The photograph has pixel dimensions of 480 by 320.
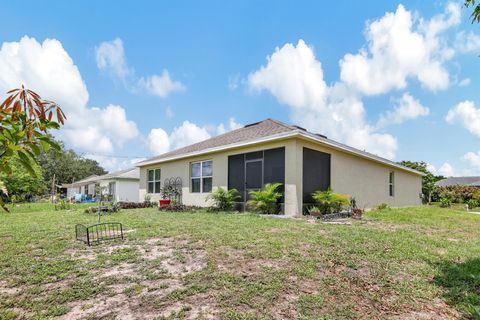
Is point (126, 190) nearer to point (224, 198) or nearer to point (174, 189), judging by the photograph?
point (174, 189)

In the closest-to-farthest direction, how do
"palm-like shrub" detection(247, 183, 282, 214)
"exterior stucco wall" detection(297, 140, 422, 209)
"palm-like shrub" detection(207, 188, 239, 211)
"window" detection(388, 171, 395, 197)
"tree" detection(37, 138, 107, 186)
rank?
"palm-like shrub" detection(247, 183, 282, 214) → "palm-like shrub" detection(207, 188, 239, 211) → "exterior stucco wall" detection(297, 140, 422, 209) → "window" detection(388, 171, 395, 197) → "tree" detection(37, 138, 107, 186)

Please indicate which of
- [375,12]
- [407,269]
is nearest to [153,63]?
[375,12]

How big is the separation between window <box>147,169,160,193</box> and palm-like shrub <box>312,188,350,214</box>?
A: 10937 millimetres

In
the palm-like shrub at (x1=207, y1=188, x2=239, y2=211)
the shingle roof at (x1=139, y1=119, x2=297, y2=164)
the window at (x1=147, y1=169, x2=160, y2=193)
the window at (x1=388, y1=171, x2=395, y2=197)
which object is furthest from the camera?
the window at (x1=147, y1=169, x2=160, y2=193)

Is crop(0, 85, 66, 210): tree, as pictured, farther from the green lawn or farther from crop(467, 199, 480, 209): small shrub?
crop(467, 199, 480, 209): small shrub

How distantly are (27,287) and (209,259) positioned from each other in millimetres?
2398

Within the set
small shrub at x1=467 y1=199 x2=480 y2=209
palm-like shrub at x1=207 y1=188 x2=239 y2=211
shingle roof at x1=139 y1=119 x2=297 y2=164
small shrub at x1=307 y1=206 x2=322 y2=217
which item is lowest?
small shrub at x1=467 y1=199 x2=480 y2=209

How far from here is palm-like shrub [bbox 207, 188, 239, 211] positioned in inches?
465

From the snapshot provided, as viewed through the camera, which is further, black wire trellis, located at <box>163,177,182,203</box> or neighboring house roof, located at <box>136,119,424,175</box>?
black wire trellis, located at <box>163,177,182,203</box>

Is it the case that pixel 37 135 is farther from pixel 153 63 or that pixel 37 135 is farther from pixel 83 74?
pixel 153 63

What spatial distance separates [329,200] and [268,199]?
226 centimetres

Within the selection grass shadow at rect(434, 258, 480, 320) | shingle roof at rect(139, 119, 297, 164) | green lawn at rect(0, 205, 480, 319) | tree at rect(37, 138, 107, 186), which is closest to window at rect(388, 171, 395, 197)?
shingle roof at rect(139, 119, 297, 164)

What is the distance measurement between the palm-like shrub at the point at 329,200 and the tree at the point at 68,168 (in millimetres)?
38262

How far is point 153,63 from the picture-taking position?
1299 centimetres
